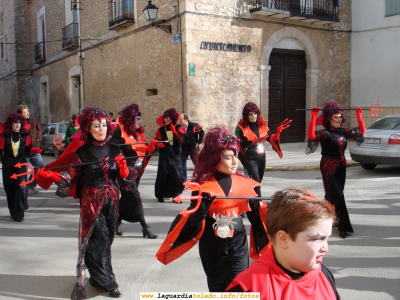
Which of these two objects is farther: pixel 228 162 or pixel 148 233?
pixel 148 233

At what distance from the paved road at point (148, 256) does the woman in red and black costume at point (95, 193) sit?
0.81 feet

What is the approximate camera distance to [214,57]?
1474 cm

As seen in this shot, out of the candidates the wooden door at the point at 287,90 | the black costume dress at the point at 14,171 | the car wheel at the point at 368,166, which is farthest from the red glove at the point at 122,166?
the wooden door at the point at 287,90

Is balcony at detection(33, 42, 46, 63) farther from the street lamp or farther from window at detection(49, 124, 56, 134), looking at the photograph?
the street lamp

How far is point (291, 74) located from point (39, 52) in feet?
56.1

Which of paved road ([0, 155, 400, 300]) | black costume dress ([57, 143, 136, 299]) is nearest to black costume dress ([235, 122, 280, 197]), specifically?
paved road ([0, 155, 400, 300])

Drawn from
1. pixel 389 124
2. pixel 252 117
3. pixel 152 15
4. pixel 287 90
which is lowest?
pixel 389 124

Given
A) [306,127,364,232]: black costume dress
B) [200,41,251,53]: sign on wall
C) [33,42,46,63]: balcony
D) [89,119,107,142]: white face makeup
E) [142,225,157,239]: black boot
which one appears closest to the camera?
[89,119,107,142]: white face makeup

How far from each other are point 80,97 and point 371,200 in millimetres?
17363

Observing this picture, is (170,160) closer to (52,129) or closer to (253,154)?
(253,154)

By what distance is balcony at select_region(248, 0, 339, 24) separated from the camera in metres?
15.4

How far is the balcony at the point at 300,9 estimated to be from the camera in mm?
15375

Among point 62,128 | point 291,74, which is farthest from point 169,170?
point 291,74

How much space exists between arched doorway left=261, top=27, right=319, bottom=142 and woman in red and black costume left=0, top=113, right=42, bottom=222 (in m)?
10.4
